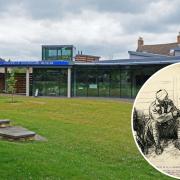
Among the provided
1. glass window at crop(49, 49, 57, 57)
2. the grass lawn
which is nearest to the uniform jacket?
the grass lawn

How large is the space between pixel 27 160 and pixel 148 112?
9.40 feet

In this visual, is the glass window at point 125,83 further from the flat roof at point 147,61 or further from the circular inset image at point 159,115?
the circular inset image at point 159,115

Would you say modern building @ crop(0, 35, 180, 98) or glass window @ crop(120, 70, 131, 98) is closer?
modern building @ crop(0, 35, 180, 98)

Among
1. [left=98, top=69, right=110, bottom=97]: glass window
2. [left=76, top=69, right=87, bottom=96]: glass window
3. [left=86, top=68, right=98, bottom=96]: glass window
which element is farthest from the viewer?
[left=76, top=69, right=87, bottom=96]: glass window

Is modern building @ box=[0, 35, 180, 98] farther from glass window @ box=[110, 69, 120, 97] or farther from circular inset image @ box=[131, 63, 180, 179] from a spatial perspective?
circular inset image @ box=[131, 63, 180, 179]

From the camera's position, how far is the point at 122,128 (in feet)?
58.7

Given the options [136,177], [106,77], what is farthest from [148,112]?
[106,77]

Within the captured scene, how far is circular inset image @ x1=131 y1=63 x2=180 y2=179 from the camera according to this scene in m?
6.04

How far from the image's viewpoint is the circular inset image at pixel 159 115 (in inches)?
238

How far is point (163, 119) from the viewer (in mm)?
6078

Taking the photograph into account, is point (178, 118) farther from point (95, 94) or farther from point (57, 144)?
point (95, 94)

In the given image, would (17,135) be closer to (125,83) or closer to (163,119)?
(163,119)

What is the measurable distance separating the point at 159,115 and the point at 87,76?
4017cm

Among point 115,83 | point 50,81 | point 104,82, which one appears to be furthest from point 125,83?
point 50,81
